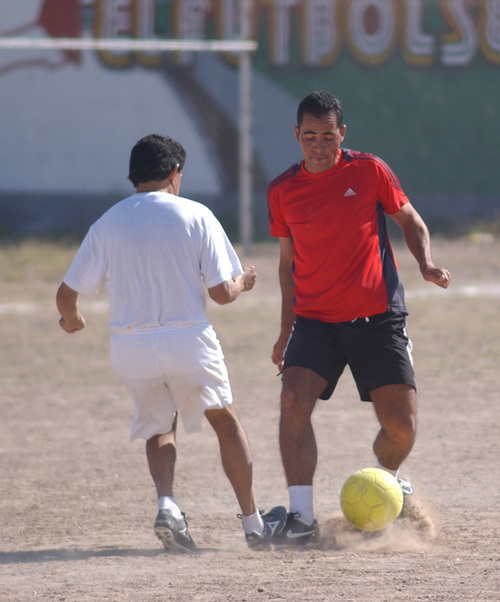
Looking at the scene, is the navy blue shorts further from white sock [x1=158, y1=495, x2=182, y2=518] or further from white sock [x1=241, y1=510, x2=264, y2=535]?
white sock [x1=158, y1=495, x2=182, y2=518]

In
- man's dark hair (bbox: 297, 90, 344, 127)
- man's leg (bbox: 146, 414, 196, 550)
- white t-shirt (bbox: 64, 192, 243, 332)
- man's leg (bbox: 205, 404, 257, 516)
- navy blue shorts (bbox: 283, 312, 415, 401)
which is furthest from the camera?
navy blue shorts (bbox: 283, 312, 415, 401)

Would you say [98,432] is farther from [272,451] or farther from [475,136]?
[475,136]

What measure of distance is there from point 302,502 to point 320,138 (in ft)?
6.00

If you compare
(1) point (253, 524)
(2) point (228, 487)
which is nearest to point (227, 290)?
(1) point (253, 524)

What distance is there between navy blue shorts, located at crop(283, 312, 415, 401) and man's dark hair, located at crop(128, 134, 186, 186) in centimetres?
113

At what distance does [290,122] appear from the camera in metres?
19.2

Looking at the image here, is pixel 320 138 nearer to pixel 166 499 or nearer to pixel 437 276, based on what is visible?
pixel 437 276

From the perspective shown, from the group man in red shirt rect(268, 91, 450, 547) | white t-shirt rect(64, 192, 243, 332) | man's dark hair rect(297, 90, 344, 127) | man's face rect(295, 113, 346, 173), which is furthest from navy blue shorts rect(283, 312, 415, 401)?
man's dark hair rect(297, 90, 344, 127)

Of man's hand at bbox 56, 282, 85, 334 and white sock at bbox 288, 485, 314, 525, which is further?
white sock at bbox 288, 485, 314, 525

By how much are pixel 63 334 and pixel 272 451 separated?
529 centimetres

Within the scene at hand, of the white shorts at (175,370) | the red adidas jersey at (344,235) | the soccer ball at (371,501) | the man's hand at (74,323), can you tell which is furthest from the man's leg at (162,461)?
the red adidas jersey at (344,235)

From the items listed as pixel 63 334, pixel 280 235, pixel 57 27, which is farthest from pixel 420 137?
pixel 280 235

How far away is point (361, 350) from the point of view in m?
5.12

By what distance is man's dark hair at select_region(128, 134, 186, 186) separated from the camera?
4750 mm
